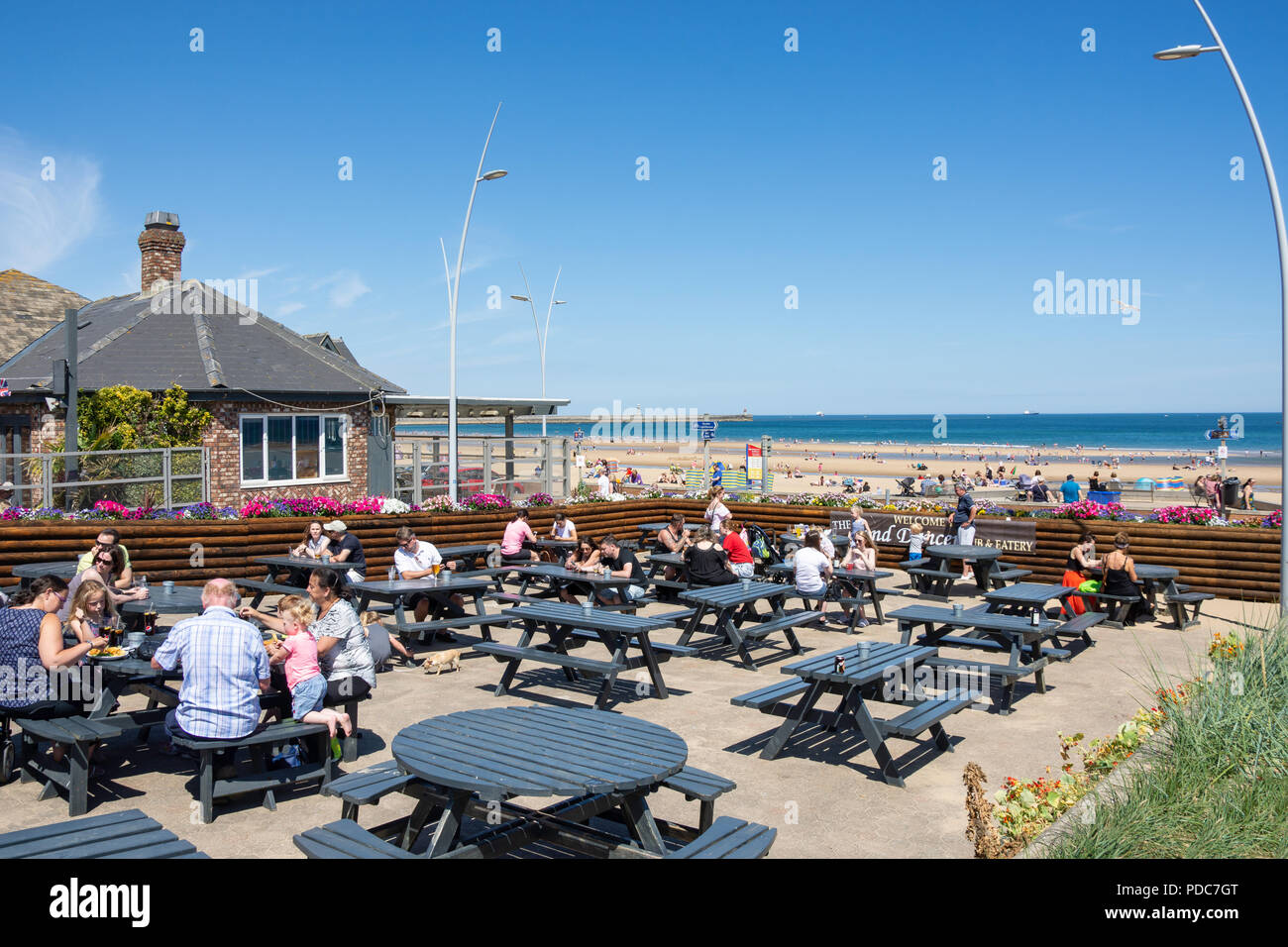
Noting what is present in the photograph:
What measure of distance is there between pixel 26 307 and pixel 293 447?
1076 centimetres

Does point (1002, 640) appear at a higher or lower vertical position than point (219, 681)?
lower

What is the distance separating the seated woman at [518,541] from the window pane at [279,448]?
31.0 ft

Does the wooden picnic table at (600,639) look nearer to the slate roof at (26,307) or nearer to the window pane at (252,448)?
the window pane at (252,448)

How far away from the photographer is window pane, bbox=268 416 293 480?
22.0 m

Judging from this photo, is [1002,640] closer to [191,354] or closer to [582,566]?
[582,566]

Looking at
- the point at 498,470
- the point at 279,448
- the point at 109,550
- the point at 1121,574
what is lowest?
the point at 1121,574

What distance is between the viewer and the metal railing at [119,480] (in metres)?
14.8

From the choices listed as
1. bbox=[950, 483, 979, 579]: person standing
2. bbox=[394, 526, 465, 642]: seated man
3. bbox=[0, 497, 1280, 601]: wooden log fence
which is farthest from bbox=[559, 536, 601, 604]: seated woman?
bbox=[950, 483, 979, 579]: person standing

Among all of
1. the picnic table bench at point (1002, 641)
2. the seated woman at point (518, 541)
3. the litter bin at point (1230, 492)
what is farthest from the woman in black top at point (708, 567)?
the litter bin at point (1230, 492)

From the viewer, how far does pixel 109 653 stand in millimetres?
6988

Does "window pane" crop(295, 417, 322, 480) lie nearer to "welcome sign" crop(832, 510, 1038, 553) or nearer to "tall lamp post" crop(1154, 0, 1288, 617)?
"welcome sign" crop(832, 510, 1038, 553)

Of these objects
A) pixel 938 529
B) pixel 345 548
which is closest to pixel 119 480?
pixel 345 548

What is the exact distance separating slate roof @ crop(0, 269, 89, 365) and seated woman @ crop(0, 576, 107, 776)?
20976 mm
